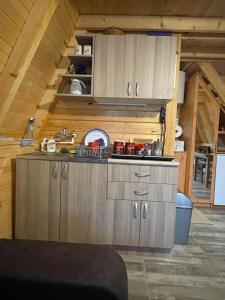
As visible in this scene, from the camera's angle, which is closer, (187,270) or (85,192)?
(187,270)

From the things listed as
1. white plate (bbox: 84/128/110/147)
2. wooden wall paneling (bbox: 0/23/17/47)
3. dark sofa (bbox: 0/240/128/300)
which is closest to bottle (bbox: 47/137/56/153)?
white plate (bbox: 84/128/110/147)

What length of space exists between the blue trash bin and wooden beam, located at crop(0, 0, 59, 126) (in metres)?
1.96

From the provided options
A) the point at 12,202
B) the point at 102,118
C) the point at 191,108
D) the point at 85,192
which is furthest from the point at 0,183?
the point at 191,108

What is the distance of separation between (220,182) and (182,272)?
251cm

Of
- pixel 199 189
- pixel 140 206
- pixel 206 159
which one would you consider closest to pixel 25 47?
pixel 140 206

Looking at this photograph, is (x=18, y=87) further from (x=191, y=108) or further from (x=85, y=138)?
(x=191, y=108)

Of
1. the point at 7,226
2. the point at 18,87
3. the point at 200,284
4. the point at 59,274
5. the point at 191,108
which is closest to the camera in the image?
the point at 59,274

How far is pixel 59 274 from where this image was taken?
3.67 feet

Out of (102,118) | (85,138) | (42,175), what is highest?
(102,118)

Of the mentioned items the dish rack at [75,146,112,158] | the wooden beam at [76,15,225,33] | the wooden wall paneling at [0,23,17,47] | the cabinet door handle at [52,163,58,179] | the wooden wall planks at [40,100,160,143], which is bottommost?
the cabinet door handle at [52,163,58,179]

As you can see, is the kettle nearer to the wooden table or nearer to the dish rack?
the dish rack

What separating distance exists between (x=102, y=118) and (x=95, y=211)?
3.75 feet

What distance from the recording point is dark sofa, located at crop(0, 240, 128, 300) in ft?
3.51

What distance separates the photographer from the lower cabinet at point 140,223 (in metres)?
2.28
